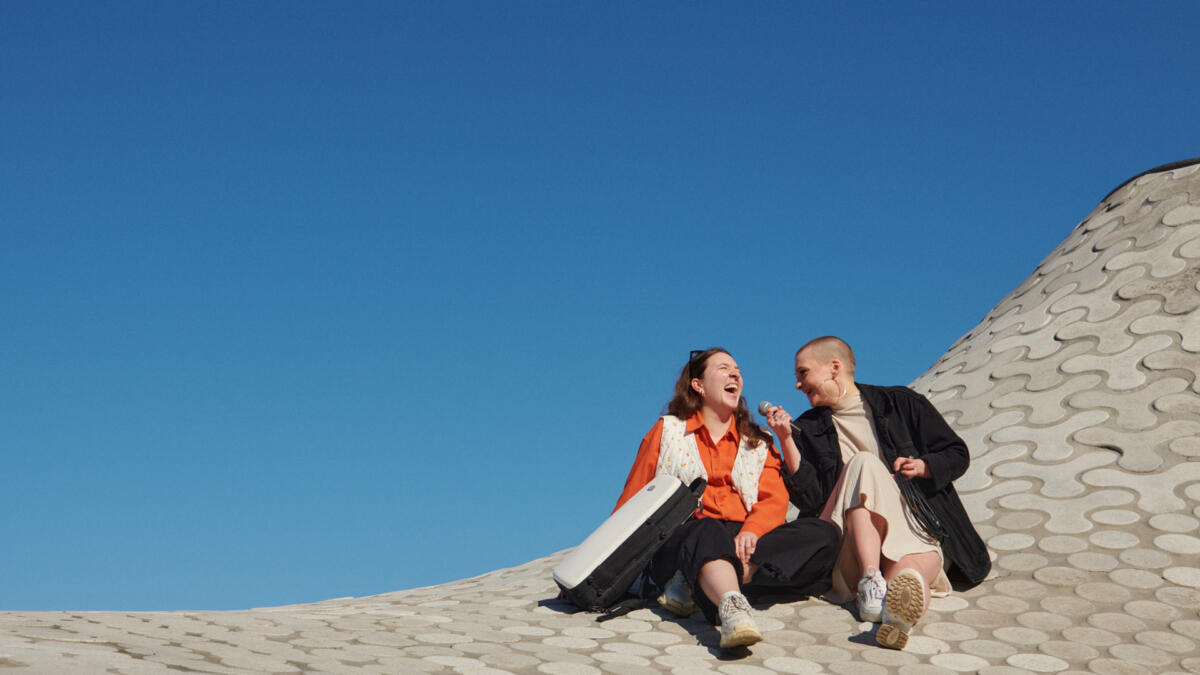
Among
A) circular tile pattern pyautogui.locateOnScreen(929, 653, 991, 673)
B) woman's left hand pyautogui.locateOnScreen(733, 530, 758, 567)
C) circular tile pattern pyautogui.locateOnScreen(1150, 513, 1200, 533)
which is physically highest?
circular tile pattern pyautogui.locateOnScreen(1150, 513, 1200, 533)

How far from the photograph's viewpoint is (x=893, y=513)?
4828 millimetres

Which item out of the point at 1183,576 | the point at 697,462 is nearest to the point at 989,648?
the point at 1183,576

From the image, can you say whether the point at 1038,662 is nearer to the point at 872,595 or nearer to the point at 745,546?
the point at 872,595

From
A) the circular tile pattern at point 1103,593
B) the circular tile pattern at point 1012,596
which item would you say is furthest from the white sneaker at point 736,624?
the circular tile pattern at point 1103,593

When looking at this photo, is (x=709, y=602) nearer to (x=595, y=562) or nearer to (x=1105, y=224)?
(x=595, y=562)

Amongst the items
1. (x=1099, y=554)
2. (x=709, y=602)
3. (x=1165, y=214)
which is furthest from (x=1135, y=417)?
(x=709, y=602)

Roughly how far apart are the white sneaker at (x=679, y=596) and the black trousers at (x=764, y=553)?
39 millimetres

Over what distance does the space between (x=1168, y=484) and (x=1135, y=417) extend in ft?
2.86

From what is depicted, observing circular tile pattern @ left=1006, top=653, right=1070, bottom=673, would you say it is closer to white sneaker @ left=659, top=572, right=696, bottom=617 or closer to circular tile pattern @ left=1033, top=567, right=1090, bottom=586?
circular tile pattern @ left=1033, top=567, right=1090, bottom=586

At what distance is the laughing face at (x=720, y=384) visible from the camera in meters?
5.28

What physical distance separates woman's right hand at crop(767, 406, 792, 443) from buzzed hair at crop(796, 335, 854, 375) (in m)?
0.40

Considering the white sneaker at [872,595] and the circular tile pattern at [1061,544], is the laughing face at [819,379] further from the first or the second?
the circular tile pattern at [1061,544]

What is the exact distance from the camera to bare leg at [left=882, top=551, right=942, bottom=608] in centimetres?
476

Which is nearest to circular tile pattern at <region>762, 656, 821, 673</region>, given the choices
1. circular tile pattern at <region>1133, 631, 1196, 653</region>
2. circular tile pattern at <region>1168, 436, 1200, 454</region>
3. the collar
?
the collar
